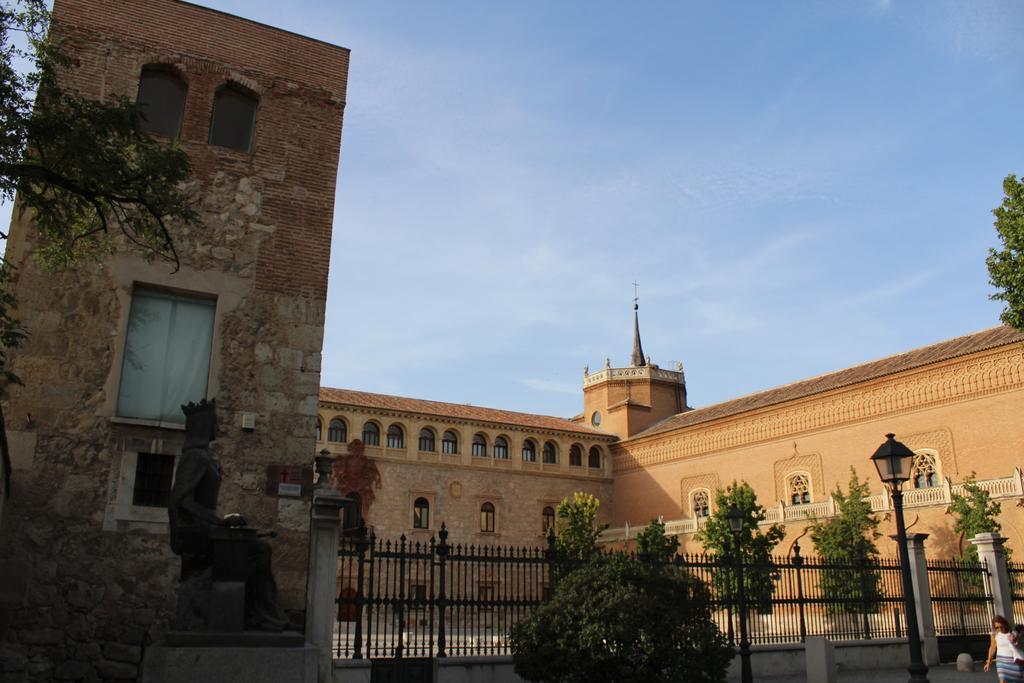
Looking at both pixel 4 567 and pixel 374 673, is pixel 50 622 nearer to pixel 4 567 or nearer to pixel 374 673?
pixel 4 567

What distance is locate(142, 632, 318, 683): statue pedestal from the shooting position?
642 cm

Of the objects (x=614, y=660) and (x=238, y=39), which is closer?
(x=614, y=660)

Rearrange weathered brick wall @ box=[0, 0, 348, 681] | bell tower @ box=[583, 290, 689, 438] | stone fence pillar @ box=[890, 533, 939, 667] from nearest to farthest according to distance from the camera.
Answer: weathered brick wall @ box=[0, 0, 348, 681] < stone fence pillar @ box=[890, 533, 939, 667] < bell tower @ box=[583, 290, 689, 438]

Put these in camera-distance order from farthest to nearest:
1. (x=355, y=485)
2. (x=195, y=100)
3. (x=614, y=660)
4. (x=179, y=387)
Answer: (x=355, y=485), (x=195, y=100), (x=179, y=387), (x=614, y=660)

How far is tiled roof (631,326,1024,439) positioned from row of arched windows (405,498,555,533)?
22.7 feet

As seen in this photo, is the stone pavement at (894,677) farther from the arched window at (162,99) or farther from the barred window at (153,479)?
the arched window at (162,99)

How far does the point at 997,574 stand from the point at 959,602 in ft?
3.12

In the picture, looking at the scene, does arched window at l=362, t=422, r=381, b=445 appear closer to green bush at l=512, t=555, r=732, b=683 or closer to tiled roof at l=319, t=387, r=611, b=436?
tiled roof at l=319, t=387, r=611, b=436

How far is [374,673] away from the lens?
10.7 metres

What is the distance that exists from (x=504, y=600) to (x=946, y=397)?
26.6m

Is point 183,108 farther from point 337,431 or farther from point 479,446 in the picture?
point 479,446

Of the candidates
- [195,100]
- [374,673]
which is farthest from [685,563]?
[195,100]

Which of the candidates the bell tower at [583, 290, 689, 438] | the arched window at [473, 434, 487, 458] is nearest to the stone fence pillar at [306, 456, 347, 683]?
the arched window at [473, 434, 487, 458]

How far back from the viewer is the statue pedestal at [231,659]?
6418 millimetres
